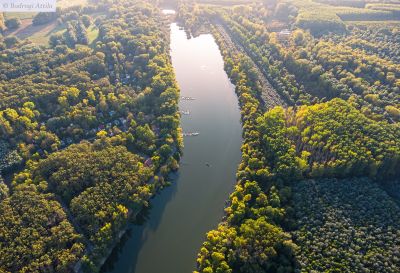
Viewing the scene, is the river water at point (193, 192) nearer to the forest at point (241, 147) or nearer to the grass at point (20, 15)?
the forest at point (241, 147)

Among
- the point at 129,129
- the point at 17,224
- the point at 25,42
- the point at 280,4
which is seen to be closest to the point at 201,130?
the point at 129,129

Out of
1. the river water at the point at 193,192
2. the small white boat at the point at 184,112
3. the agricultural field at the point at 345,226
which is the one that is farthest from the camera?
the small white boat at the point at 184,112

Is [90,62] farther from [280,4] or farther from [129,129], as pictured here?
[280,4]

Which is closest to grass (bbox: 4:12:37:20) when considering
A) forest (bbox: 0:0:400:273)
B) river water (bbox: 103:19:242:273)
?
forest (bbox: 0:0:400:273)

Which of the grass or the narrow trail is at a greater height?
the grass

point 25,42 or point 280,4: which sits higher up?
point 280,4

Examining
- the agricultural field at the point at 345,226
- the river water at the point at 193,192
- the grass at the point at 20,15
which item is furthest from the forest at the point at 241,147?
the grass at the point at 20,15

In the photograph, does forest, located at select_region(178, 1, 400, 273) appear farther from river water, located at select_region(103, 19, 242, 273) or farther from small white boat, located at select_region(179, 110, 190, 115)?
small white boat, located at select_region(179, 110, 190, 115)

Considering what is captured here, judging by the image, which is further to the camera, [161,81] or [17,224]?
[161,81]
